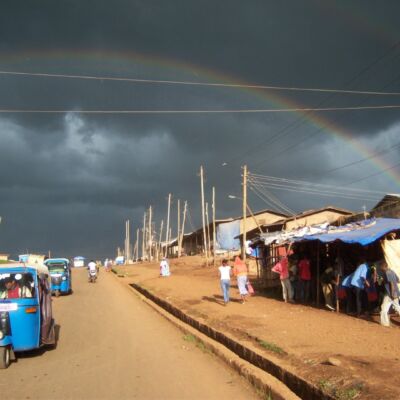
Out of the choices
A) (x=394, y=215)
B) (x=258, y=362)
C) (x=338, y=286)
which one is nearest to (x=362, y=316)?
(x=338, y=286)

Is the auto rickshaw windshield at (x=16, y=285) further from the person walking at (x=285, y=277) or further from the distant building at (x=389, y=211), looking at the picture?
the distant building at (x=389, y=211)

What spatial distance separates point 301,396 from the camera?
654 centimetres

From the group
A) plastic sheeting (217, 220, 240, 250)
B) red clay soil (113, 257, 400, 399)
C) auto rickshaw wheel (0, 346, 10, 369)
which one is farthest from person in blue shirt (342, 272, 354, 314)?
plastic sheeting (217, 220, 240, 250)

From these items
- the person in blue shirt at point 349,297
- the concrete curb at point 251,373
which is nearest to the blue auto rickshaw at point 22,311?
the concrete curb at point 251,373

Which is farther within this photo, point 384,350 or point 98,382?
point 384,350

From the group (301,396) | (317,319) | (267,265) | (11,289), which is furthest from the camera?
(267,265)

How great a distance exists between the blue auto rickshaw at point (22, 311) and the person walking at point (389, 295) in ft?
24.5

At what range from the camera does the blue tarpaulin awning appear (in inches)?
513

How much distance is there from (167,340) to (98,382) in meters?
4.42

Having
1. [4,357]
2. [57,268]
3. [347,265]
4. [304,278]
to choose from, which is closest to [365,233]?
[347,265]

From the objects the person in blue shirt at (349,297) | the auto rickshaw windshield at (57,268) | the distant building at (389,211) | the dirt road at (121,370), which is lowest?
the dirt road at (121,370)

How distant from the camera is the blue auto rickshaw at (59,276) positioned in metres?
25.5

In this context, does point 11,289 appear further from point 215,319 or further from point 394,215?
point 394,215

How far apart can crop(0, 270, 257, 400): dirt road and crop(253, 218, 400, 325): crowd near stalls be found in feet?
16.2
